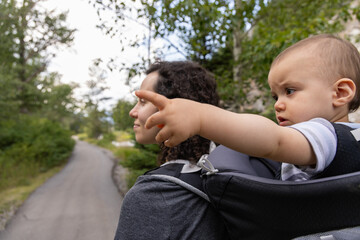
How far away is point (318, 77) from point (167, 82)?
701 mm

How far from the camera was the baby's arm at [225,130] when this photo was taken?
0.52m

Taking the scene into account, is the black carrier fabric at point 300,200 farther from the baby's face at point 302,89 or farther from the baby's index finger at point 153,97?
the baby's index finger at point 153,97

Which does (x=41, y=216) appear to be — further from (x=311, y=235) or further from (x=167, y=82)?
(x=311, y=235)

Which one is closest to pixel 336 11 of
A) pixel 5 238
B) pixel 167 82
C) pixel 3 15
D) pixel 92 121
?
pixel 167 82

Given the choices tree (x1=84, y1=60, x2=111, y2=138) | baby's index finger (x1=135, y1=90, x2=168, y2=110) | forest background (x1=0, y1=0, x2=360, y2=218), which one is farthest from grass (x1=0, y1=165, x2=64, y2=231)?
tree (x1=84, y1=60, x2=111, y2=138)

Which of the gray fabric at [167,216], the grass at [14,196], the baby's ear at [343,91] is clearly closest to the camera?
the baby's ear at [343,91]

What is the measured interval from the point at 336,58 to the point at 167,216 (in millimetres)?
775

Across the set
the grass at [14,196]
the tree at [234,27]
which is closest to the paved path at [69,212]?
the grass at [14,196]

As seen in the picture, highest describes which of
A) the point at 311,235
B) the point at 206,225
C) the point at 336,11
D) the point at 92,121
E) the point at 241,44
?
the point at 336,11

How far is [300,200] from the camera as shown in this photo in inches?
24.2

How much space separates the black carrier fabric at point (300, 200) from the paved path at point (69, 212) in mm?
5174

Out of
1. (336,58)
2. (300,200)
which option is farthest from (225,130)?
(336,58)

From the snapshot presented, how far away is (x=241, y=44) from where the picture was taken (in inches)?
173

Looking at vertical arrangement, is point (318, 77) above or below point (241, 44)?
below
